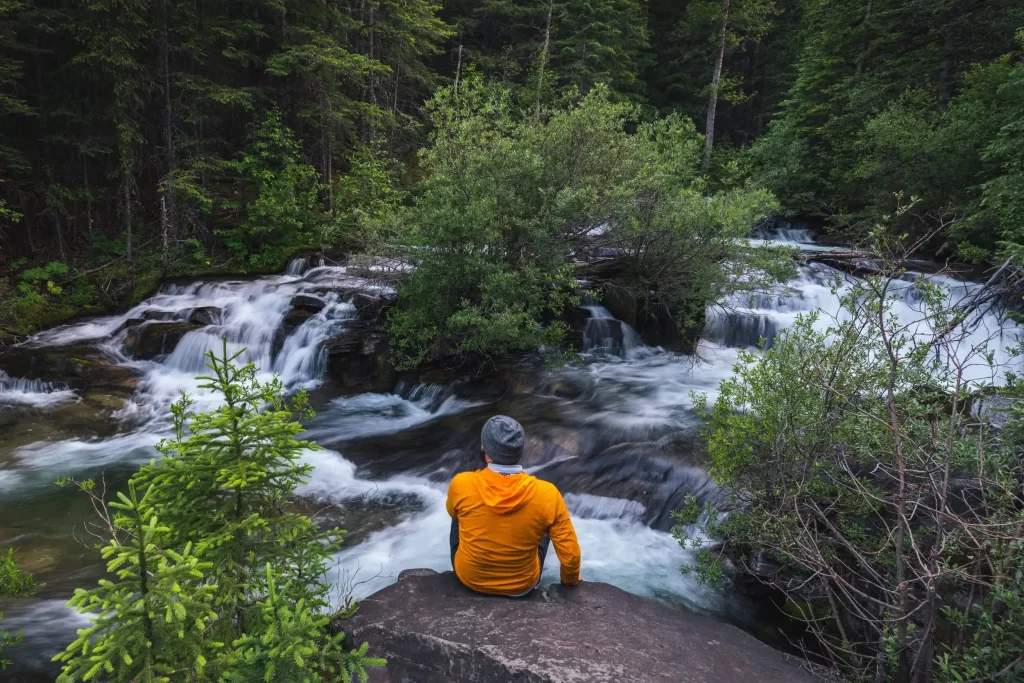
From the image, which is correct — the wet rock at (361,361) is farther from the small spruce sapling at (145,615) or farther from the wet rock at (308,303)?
the small spruce sapling at (145,615)

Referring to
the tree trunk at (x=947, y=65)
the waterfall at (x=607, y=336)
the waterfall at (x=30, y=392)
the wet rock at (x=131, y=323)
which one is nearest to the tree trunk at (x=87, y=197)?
the wet rock at (x=131, y=323)

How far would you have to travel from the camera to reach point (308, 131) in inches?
770

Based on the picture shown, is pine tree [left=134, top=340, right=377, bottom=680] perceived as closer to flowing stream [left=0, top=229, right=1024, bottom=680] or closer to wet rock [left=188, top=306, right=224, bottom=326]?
flowing stream [left=0, top=229, right=1024, bottom=680]

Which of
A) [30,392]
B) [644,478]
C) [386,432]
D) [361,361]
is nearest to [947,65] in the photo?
[644,478]

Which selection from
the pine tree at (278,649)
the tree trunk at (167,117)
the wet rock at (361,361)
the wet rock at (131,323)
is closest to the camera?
the pine tree at (278,649)

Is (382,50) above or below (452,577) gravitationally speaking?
above

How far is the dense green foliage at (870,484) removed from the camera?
3725 millimetres

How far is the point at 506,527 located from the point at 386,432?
637cm

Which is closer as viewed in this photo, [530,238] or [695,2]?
[530,238]

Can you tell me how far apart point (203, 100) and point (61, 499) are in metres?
12.0

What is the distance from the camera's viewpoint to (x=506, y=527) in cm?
367

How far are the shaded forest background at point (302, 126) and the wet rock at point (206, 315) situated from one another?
8.23ft

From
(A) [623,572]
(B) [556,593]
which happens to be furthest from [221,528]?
(A) [623,572]

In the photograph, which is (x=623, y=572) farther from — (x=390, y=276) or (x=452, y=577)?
(x=390, y=276)
